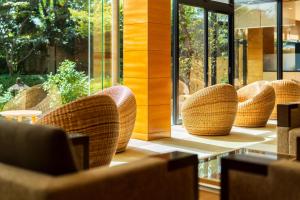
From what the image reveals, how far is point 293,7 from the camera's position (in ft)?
35.3

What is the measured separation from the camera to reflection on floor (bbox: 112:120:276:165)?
5292 millimetres

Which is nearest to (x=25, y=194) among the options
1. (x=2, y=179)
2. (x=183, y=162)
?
(x=2, y=179)

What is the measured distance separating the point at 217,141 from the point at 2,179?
4772mm

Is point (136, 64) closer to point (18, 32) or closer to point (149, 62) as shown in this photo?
point (149, 62)

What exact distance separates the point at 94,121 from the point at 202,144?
2.57m

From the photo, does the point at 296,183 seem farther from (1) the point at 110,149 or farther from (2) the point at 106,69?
(2) the point at 106,69

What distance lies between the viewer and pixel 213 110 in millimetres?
6555

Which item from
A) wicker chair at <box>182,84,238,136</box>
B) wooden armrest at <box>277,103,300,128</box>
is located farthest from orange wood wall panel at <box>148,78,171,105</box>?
wooden armrest at <box>277,103,300,128</box>

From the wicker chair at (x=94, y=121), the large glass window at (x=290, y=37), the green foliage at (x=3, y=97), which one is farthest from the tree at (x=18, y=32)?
the large glass window at (x=290, y=37)

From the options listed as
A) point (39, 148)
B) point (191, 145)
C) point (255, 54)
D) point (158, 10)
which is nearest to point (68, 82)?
point (158, 10)

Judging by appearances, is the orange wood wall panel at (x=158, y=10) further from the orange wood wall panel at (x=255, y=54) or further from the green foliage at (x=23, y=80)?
the orange wood wall panel at (x=255, y=54)

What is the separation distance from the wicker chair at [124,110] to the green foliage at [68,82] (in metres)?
0.94

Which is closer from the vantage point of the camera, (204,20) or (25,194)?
(25,194)

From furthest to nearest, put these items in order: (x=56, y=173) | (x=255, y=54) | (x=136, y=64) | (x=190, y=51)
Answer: (x=255, y=54)
(x=190, y=51)
(x=136, y=64)
(x=56, y=173)
